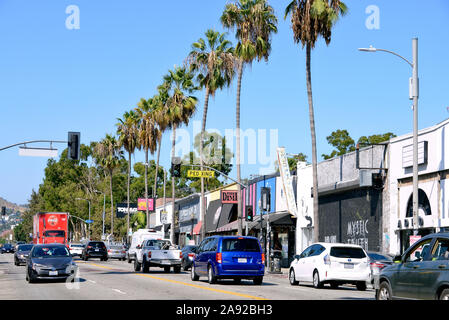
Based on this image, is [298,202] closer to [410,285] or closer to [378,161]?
[378,161]

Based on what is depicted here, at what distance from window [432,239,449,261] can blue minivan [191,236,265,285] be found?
12.5 meters

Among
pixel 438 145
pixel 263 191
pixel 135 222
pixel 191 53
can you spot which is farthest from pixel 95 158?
pixel 438 145

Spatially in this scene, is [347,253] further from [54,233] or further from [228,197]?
[54,233]

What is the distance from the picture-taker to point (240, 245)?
86.5 ft

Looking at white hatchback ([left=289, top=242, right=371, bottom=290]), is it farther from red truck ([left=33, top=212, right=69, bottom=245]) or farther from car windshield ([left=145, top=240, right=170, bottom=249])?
red truck ([left=33, top=212, right=69, bottom=245])

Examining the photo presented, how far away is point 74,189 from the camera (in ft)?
416

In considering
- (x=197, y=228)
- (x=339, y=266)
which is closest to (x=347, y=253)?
(x=339, y=266)

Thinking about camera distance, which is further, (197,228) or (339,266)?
(197,228)

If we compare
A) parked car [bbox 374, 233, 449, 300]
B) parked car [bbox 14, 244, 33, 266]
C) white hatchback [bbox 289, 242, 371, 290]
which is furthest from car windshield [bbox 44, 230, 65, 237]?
parked car [bbox 374, 233, 449, 300]

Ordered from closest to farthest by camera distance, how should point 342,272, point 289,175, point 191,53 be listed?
1. point 342,272
2. point 289,175
3. point 191,53

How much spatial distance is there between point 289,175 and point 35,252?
22.7m

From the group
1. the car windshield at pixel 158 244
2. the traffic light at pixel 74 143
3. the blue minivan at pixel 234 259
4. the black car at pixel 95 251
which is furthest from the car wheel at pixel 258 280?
the black car at pixel 95 251

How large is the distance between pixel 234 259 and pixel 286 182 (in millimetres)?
21169

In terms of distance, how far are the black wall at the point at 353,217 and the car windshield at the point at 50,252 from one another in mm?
16712
